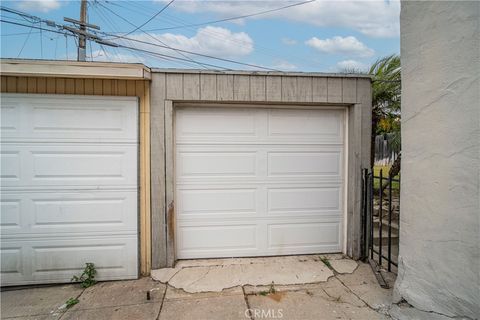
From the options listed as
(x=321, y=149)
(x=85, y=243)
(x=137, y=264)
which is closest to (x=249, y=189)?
(x=321, y=149)

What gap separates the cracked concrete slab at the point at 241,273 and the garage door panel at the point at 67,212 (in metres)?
0.84

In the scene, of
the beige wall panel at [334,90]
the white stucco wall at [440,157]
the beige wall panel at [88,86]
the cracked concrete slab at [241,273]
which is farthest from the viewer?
the beige wall panel at [334,90]

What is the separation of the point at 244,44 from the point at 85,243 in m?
9.23

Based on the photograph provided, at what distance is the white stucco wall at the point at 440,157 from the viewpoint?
1774 mm

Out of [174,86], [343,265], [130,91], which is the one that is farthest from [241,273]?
[130,91]

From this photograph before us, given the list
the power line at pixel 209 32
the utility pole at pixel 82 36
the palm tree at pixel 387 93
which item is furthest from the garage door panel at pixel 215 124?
the utility pole at pixel 82 36

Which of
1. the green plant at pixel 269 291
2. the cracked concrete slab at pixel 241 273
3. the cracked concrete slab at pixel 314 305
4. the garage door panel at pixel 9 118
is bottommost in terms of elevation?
the cracked concrete slab at pixel 314 305

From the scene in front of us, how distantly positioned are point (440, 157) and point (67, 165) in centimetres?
379

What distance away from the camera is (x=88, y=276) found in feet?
9.56

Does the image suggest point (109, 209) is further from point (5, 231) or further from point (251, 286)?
point (251, 286)

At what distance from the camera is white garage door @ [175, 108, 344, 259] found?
11.0 feet

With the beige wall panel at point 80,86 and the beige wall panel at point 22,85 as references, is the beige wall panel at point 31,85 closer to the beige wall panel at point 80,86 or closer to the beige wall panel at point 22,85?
the beige wall panel at point 22,85

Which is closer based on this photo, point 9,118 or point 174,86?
point 9,118

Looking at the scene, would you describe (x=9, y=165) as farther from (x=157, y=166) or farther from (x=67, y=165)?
(x=157, y=166)
